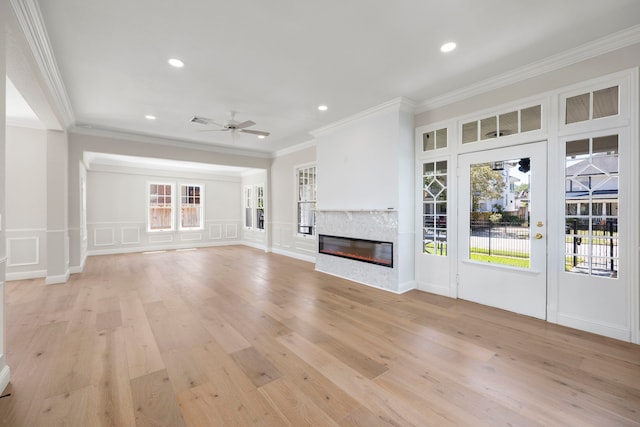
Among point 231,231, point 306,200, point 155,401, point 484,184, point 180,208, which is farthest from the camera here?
point 231,231

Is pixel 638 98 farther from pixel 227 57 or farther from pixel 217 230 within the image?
pixel 217 230

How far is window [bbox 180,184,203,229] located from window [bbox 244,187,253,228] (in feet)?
4.91

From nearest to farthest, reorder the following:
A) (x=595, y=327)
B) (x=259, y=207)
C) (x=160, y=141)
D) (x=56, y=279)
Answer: (x=595, y=327) < (x=56, y=279) < (x=160, y=141) < (x=259, y=207)

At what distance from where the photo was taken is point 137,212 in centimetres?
811

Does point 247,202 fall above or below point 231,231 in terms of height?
above

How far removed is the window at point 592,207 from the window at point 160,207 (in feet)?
31.1

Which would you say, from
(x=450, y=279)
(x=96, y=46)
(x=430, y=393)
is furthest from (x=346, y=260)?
(x=96, y=46)

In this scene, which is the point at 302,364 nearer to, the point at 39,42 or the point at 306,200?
the point at 39,42

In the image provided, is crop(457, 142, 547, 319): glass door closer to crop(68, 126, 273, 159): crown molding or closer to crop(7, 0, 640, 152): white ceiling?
crop(7, 0, 640, 152): white ceiling

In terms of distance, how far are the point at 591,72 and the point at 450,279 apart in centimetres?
283

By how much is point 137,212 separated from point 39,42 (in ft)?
21.1

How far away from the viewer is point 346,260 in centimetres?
507

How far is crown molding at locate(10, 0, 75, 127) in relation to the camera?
2135mm

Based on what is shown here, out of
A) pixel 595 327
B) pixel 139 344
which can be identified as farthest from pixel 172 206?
pixel 595 327
